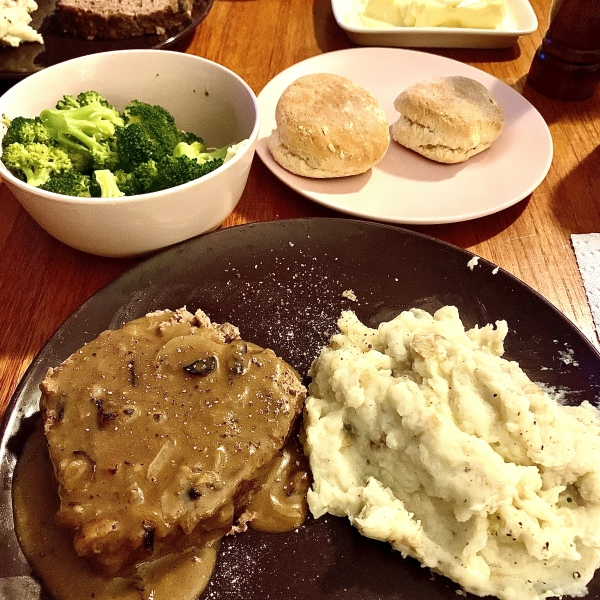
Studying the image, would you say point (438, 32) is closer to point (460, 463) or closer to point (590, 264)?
point (590, 264)

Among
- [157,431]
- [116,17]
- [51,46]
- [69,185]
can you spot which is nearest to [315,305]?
[157,431]

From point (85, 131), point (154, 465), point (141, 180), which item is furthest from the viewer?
point (85, 131)

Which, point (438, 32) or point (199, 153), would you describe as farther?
point (438, 32)

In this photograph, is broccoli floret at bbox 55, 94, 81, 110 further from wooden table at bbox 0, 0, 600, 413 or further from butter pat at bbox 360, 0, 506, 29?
butter pat at bbox 360, 0, 506, 29

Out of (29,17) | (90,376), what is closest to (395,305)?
(90,376)

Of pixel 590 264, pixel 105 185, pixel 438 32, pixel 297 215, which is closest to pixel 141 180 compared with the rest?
pixel 105 185

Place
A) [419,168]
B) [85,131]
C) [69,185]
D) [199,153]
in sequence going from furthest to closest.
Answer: [419,168] < [199,153] < [85,131] < [69,185]

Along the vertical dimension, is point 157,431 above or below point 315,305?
above

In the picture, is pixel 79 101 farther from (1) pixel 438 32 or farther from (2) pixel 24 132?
(1) pixel 438 32

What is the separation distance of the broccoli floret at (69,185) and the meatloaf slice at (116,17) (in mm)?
1494

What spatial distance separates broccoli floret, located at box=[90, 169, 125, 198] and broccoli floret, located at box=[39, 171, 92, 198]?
30mm

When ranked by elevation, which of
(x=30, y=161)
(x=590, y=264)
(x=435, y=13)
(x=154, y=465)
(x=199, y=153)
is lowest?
(x=590, y=264)

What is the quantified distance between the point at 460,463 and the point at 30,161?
7.07ft

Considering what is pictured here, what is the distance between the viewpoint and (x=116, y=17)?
3420 millimetres
